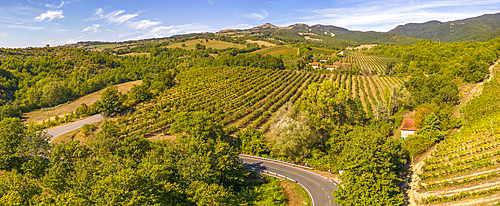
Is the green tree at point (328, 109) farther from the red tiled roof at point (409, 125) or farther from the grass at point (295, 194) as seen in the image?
the grass at point (295, 194)

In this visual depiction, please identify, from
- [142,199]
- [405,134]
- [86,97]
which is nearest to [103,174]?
[142,199]

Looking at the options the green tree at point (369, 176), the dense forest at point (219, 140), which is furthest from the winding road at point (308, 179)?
the green tree at point (369, 176)

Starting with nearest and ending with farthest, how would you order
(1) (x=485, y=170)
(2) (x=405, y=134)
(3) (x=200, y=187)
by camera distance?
(3) (x=200, y=187)
(1) (x=485, y=170)
(2) (x=405, y=134)

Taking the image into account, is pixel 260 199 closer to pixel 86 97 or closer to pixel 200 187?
pixel 200 187

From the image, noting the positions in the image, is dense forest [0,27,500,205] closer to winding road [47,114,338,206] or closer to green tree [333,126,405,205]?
green tree [333,126,405,205]

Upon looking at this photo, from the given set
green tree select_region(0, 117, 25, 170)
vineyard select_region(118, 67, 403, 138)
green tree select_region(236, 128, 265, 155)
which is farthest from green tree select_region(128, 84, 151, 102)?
green tree select_region(236, 128, 265, 155)

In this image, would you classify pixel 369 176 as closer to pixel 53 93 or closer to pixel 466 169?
pixel 466 169

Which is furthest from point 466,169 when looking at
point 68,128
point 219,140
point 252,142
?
point 68,128
